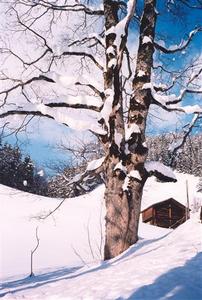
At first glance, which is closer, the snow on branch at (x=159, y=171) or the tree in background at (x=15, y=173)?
the snow on branch at (x=159, y=171)

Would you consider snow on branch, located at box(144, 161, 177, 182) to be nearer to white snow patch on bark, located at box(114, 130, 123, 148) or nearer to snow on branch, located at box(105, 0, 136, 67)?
white snow patch on bark, located at box(114, 130, 123, 148)

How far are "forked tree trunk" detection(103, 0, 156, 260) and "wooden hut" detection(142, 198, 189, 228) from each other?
124ft

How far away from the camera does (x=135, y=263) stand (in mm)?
5129

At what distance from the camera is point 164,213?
4538 cm

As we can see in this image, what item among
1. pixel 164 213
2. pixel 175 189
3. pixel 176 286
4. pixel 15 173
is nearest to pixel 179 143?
pixel 176 286

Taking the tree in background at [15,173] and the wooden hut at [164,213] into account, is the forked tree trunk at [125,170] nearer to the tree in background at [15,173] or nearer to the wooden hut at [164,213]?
the wooden hut at [164,213]

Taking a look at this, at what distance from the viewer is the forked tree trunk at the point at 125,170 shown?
6.87 m

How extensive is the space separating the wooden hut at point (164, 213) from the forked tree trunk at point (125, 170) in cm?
3785

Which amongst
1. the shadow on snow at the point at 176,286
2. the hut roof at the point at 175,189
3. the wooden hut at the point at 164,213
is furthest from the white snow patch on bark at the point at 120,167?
the hut roof at the point at 175,189

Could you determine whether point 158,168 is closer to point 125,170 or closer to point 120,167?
point 125,170

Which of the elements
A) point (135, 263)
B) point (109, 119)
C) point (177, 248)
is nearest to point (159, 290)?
point (135, 263)

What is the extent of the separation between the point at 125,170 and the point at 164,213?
3946 centimetres

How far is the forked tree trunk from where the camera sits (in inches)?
270

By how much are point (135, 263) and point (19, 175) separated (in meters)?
74.6
